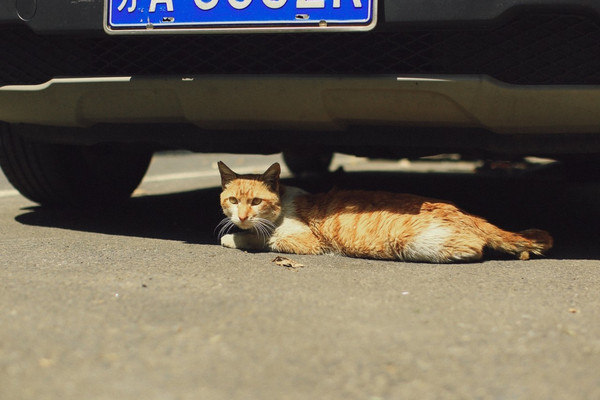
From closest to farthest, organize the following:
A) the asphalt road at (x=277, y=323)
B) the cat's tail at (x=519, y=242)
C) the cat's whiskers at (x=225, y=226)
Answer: the asphalt road at (x=277, y=323)
the cat's tail at (x=519, y=242)
the cat's whiskers at (x=225, y=226)

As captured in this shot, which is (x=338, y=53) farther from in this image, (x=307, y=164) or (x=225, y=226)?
(x=307, y=164)

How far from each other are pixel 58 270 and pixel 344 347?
1.26 meters

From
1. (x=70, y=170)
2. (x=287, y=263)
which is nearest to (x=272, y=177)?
(x=287, y=263)

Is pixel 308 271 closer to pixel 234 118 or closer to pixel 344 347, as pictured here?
pixel 234 118

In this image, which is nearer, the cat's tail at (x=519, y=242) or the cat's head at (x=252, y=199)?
the cat's tail at (x=519, y=242)

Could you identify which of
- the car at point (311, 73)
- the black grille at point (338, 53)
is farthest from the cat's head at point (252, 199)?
the black grille at point (338, 53)

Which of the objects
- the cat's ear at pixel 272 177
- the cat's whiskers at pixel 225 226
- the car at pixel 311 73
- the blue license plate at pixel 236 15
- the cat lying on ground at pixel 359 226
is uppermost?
the blue license plate at pixel 236 15

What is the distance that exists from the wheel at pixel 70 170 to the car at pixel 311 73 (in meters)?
0.46

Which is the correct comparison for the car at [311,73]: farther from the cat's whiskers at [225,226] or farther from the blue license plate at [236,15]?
the cat's whiskers at [225,226]

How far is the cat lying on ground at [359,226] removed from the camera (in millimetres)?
3004

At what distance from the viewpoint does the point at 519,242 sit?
10.0 ft

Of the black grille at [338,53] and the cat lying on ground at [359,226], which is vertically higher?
the black grille at [338,53]

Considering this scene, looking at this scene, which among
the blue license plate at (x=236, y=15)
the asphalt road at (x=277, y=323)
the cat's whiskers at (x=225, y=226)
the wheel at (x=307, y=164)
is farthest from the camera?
the wheel at (x=307, y=164)

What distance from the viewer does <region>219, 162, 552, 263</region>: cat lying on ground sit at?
3004 mm
